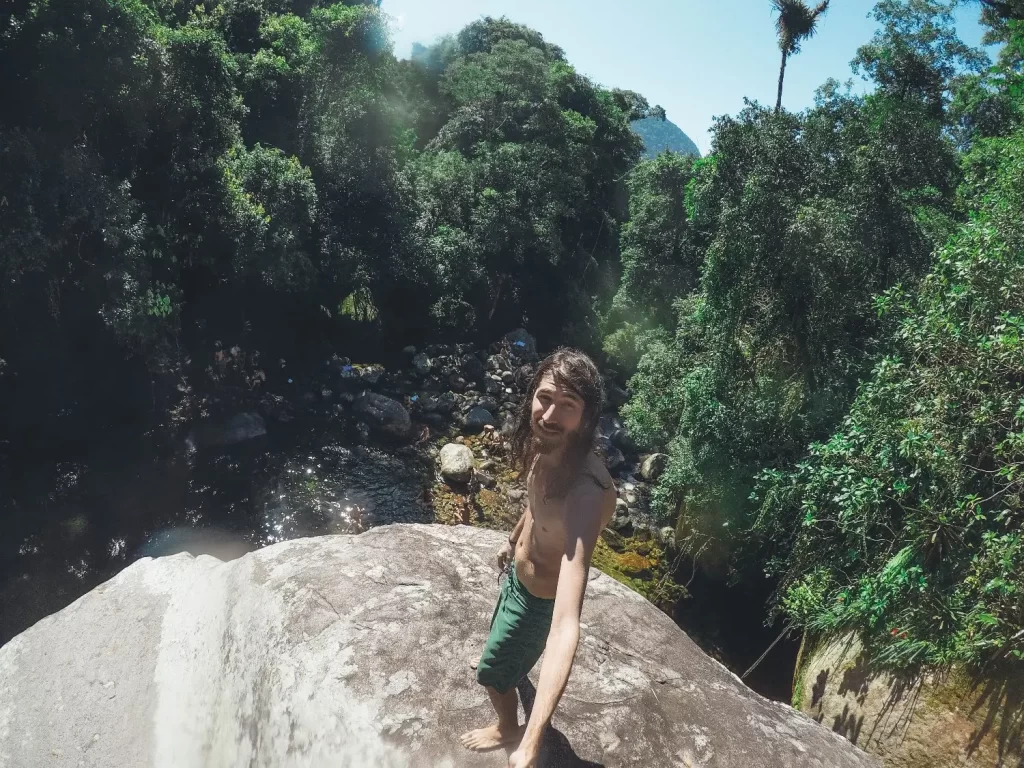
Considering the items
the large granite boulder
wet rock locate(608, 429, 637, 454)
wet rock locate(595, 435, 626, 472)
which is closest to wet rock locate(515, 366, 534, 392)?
wet rock locate(608, 429, 637, 454)

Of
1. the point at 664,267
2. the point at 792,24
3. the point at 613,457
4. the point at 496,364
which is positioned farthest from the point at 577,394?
the point at 792,24

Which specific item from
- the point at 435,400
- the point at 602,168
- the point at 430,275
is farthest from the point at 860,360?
the point at 602,168

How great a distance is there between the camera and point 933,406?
6.25 m

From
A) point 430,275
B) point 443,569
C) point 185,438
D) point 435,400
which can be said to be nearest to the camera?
point 443,569

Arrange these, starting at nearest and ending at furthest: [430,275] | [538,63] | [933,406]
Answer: [933,406] < [430,275] < [538,63]

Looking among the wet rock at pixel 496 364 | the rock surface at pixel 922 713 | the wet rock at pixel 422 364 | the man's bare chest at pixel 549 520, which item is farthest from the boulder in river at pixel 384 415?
the man's bare chest at pixel 549 520

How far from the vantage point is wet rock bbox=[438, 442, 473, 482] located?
13570mm

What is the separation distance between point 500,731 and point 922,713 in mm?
4640

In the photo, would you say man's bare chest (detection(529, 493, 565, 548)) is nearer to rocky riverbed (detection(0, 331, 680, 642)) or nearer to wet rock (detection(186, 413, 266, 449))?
rocky riverbed (detection(0, 331, 680, 642))

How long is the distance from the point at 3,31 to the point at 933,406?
46.5 feet

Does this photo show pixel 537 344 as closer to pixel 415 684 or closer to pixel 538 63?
pixel 538 63

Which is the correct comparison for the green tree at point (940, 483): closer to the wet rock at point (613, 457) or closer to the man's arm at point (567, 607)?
the man's arm at point (567, 607)

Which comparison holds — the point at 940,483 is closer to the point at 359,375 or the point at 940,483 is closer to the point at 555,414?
the point at 555,414

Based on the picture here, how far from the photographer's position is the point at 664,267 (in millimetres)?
17109
